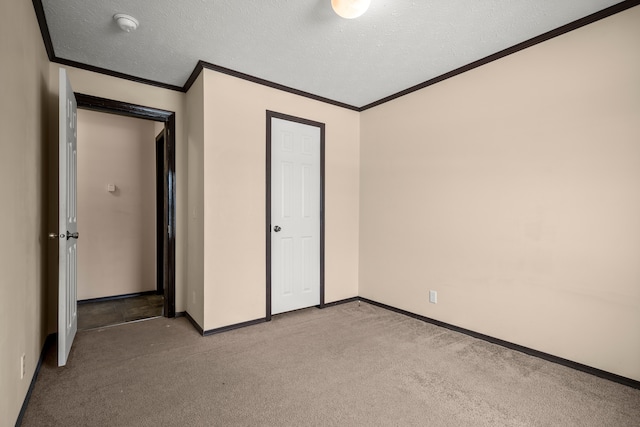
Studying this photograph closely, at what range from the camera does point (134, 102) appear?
3.20 m

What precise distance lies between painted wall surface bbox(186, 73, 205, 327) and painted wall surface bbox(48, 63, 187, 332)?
0.46 feet

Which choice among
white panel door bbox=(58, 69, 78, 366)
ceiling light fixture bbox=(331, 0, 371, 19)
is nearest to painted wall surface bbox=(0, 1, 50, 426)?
white panel door bbox=(58, 69, 78, 366)

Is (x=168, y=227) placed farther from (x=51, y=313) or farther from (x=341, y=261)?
(x=341, y=261)

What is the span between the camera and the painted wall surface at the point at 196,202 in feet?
9.82

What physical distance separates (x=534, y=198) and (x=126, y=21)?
3293mm

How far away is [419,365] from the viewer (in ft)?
7.88

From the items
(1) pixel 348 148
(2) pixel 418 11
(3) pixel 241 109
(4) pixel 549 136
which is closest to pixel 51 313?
(3) pixel 241 109

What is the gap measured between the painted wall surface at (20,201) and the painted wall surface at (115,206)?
1.66m

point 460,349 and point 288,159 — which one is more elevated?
point 288,159

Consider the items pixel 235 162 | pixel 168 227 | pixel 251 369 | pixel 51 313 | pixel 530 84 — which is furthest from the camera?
pixel 168 227

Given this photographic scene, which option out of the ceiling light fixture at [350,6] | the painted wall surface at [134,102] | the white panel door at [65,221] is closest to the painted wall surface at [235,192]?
the painted wall surface at [134,102]

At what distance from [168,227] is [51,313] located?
1.21 meters

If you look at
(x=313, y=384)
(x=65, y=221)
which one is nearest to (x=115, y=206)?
(x=65, y=221)

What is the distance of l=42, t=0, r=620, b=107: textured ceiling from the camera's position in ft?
6.99
